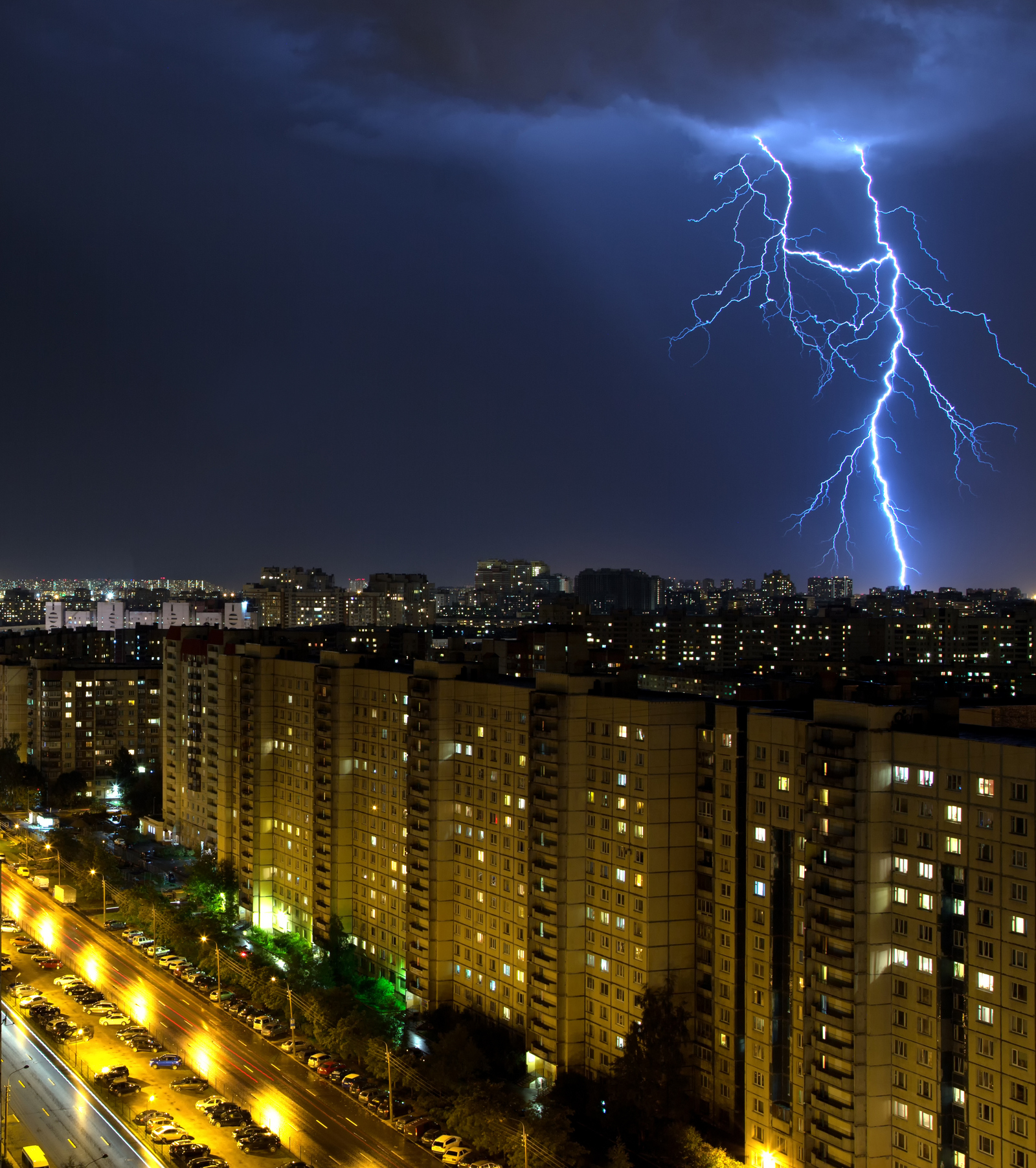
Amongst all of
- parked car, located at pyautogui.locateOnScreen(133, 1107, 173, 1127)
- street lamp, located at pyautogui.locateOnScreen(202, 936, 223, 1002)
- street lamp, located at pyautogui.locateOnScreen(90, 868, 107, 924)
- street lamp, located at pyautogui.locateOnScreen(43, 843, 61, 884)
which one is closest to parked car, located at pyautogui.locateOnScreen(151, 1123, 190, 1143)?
parked car, located at pyautogui.locateOnScreen(133, 1107, 173, 1127)

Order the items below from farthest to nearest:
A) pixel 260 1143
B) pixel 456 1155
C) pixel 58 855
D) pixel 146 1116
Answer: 1. pixel 58 855
2. pixel 146 1116
3. pixel 260 1143
4. pixel 456 1155

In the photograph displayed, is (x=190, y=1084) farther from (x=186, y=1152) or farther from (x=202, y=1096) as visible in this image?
(x=186, y=1152)

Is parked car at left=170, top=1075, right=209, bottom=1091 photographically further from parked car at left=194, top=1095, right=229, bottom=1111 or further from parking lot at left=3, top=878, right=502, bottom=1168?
parked car at left=194, top=1095, right=229, bottom=1111

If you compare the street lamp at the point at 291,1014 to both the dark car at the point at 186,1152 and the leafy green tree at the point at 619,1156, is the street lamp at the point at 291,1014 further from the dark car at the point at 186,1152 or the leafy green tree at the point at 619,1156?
the leafy green tree at the point at 619,1156

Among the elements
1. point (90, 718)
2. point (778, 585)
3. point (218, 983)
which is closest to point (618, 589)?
point (778, 585)

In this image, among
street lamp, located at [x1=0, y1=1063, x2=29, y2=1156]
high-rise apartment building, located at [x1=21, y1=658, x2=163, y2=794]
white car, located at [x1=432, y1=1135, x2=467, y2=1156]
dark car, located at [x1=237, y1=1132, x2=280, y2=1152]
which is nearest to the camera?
street lamp, located at [x1=0, y1=1063, x2=29, y2=1156]

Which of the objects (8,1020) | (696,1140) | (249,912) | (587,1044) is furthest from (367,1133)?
(249,912)

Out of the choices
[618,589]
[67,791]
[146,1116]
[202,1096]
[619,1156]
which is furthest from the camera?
[618,589]
